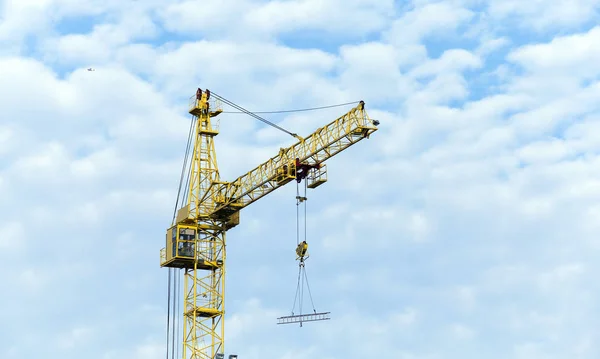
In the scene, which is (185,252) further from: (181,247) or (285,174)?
(285,174)

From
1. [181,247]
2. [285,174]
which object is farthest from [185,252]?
[285,174]

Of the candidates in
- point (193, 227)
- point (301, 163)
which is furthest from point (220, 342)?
point (301, 163)

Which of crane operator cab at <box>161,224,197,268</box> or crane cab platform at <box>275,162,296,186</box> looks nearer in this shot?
crane cab platform at <box>275,162,296,186</box>

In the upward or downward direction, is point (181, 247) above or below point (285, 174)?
below

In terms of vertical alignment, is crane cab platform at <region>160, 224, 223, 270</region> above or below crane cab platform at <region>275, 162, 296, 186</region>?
below

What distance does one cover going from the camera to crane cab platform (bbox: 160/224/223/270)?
125500 mm

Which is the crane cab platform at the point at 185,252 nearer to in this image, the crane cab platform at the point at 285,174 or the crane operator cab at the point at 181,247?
the crane operator cab at the point at 181,247

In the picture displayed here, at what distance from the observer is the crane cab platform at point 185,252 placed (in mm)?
125500

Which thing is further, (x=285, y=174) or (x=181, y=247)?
(x=181, y=247)

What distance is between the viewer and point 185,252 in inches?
4948

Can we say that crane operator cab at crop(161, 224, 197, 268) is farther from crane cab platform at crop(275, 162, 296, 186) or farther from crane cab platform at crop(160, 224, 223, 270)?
crane cab platform at crop(275, 162, 296, 186)

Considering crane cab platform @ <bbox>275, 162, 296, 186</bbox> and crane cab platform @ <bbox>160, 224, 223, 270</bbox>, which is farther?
crane cab platform @ <bbox>160, 224, 223, 270</bbox>

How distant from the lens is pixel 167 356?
12838 centimetres

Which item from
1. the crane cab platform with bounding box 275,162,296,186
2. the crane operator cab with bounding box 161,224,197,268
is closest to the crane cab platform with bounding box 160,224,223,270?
the crane operator cab with bounding box 161,224,197,268
